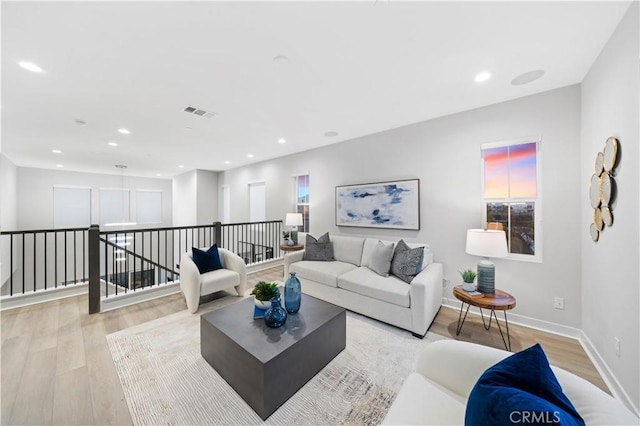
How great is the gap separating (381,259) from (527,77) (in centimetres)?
250

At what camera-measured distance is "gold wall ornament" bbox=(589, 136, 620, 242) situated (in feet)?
5.88

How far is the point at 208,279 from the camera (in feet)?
10.5

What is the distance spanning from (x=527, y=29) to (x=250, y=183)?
622 cm

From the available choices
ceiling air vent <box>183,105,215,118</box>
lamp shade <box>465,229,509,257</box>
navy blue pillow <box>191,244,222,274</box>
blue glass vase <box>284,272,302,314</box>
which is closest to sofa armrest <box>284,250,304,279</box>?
navy blue pillow <box>191,244,222,274</box>

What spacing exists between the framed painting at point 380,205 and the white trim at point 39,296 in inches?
169

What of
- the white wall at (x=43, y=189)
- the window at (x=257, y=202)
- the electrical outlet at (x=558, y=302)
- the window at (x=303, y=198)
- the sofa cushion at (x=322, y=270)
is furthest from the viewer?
the white wall at (x=43, y=189)

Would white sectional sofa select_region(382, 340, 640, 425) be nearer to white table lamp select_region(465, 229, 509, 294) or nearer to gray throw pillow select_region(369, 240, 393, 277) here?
white table lamp select_region(465, 229, 509, 294)

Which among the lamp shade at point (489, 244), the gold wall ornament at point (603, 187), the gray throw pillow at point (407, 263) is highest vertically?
the gold wall ornament at point (603, 187)

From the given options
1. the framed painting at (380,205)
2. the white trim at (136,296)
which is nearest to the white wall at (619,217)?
the framed painting at (380,205)

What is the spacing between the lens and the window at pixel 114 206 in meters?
8.03

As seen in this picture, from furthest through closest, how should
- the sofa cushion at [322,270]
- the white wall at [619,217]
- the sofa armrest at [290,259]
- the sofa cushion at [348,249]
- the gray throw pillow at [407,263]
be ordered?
the sofa armrest at [290,259] < the sofa cushion at [348,249] < the sofa cushion at [322,270] < the gray throw pillow at [407,263] < the white wall at [619,217]

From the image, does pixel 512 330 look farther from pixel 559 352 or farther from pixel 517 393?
pixel 517 393

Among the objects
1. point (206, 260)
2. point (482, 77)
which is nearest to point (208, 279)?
point (206, 260)

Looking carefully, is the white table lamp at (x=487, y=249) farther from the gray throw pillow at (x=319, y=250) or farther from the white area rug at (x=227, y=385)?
the gray throw pillow at (x=319, y=250)
